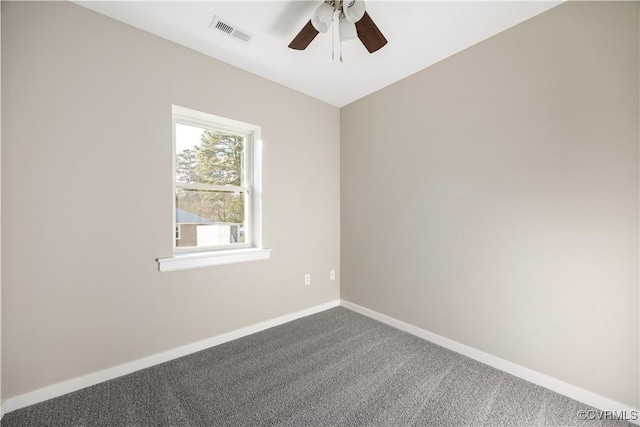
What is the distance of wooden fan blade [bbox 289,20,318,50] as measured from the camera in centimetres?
176

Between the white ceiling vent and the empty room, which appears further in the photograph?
the white ceiling vent

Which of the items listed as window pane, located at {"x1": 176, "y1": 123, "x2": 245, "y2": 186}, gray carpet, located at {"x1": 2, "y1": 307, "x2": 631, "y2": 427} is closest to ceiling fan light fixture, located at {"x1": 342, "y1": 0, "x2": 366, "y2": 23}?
window pane, located at {"x1": 176, "y1": 123, "x2": 245, "y2": 186}

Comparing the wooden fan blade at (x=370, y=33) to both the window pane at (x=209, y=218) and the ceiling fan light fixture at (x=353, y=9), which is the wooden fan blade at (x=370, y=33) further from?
the window pane at (x=209, y=218)

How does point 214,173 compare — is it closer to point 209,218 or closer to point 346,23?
point 209,218

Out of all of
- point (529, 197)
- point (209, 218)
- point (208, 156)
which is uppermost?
point (208, 156)

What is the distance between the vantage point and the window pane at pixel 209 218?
93.8 inches

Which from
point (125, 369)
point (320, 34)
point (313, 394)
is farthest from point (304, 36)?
point (125, 369)

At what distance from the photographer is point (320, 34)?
209 cm

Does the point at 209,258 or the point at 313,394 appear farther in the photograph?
the point at 209,258

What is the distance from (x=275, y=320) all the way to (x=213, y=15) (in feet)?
9.04

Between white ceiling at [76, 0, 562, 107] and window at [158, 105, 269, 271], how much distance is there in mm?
591

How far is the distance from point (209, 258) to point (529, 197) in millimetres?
2590

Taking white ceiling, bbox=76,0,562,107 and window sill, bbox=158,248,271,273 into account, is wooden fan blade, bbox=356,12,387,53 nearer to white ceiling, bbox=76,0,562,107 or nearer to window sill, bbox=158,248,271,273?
white ceiling, bbox=76,0,562,107

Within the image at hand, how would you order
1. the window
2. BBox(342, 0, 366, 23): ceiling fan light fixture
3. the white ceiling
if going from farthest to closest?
the window, the white ceiling, BBox(342, 0, 366, 23): ceiling fan light fixture
